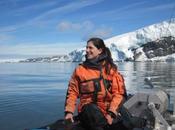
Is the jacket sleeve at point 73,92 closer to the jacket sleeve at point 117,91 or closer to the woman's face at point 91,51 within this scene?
the woman's face at point 91,51

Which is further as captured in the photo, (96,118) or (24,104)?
(24,104)

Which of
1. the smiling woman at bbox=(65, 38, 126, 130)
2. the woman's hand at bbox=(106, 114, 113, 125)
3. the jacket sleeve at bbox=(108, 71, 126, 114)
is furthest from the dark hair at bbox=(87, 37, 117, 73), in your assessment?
the woman's hand at bbox=(106, 114, 113, 125)

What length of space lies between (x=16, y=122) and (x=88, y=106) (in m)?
6.55

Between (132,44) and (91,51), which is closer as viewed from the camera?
(91,51)

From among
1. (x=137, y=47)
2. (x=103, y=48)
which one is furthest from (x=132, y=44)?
(x=103, y=48)

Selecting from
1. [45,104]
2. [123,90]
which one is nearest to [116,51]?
[45,104]

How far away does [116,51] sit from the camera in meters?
143

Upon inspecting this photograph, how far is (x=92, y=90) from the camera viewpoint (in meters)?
4.90

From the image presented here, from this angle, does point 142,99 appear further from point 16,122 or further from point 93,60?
point 16,122

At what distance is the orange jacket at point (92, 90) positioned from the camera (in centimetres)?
490

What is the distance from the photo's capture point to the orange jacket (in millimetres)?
4902

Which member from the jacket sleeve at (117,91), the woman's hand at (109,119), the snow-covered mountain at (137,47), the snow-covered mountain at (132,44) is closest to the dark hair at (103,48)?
the jacket sleeve at (117,91)

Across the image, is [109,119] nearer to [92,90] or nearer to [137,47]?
[92,90]

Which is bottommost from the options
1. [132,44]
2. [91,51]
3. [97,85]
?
[97,85]
